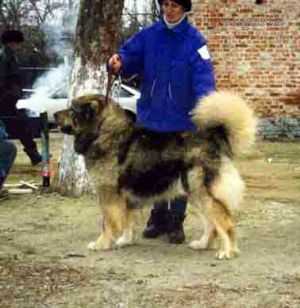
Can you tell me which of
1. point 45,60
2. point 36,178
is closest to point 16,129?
point 36,178

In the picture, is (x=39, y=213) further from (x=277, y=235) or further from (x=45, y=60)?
(x=45, y=60)

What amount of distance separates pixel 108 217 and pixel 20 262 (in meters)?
0.84

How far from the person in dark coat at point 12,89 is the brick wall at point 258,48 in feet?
16.7

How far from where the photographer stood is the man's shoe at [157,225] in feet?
27.2

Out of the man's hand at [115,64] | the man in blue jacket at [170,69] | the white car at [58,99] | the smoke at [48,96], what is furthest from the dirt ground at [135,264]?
the white car at [58,99]

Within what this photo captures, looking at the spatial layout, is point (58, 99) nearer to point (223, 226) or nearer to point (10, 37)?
point (10, 37)

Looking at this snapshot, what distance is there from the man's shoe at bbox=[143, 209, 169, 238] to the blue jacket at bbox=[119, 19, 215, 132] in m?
0.86

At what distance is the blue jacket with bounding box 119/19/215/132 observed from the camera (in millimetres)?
7773

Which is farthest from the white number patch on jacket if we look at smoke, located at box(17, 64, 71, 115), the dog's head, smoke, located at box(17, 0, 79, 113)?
smoke, located at box(17, 0, 79, 113)

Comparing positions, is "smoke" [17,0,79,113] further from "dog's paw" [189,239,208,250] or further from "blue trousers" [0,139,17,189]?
"dog's paw" [189,239,208,250]

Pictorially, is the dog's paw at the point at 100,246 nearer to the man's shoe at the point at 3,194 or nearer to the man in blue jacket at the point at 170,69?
the man in blue jacket at the point at 170,69

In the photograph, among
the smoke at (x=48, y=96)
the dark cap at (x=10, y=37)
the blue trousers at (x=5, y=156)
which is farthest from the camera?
the smoke at (x=48, y=96)

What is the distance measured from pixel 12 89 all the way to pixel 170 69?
657 centimetres

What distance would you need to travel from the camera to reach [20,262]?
7277 millimetres
